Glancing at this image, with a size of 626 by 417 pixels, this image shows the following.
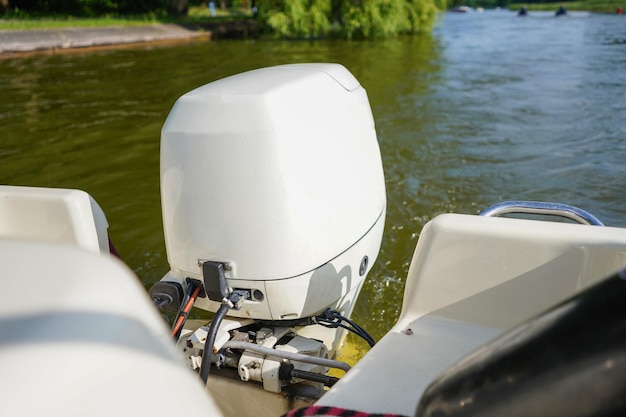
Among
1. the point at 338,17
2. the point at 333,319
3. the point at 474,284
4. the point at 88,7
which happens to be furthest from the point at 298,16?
the point at 474,284

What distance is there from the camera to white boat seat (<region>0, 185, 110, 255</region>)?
2018 millimetres

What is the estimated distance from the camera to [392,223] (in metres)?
4.53

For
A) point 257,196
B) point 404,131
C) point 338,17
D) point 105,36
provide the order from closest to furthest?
point 257,196
point 404,131
point 105,36
point 338,17

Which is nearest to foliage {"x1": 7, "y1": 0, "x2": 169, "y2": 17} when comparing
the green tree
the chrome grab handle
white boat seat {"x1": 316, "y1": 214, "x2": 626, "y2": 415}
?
the green tree

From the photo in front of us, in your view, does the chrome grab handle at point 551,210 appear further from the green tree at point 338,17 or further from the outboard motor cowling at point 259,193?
the green tree at point 338,17

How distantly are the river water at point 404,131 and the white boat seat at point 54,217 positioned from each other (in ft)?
5.63

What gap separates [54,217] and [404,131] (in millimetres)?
5608

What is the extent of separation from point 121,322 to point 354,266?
4.65 feet

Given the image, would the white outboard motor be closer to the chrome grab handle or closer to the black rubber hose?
the black rubber hose

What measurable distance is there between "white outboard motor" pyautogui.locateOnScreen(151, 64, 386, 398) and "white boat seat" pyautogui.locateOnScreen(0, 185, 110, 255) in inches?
12.5

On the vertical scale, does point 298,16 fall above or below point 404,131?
above

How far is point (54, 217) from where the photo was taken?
2.05 metres

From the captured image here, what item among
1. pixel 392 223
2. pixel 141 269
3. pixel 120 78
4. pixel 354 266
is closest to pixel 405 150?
pixel 392 223

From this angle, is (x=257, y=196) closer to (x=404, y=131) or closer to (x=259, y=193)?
(x=259, y=193)
